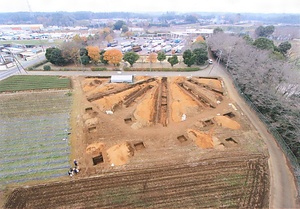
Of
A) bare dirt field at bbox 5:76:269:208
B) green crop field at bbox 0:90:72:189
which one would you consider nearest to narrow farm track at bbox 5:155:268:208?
bare dirt field at bbox 5:76:269:208

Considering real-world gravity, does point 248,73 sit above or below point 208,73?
above

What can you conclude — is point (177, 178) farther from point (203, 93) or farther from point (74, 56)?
point (74, 56)

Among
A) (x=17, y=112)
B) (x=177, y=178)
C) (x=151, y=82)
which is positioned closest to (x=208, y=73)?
(x=151, y=82)

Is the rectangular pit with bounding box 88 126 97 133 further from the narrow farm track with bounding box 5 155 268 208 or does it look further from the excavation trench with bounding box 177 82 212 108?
the excavation trench with bounding box 177 82 212 108

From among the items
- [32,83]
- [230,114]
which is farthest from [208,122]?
[32,83]

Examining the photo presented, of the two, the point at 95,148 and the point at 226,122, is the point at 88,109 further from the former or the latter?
the point at 226,122
